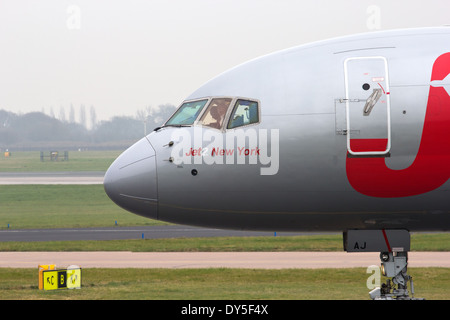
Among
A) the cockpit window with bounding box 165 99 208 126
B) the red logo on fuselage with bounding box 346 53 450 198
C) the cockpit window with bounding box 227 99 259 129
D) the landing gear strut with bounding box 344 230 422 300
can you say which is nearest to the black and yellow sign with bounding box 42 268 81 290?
the cockpit window with bounding box 165 99 208 126

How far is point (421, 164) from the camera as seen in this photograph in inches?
610

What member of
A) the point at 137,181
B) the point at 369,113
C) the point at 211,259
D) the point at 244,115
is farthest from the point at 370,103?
the point at 211,259

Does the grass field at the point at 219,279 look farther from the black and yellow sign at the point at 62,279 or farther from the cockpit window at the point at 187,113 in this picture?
the cockpit window at the point at 187,113

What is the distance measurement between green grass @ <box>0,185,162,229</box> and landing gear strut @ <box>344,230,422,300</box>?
4352 centimetres

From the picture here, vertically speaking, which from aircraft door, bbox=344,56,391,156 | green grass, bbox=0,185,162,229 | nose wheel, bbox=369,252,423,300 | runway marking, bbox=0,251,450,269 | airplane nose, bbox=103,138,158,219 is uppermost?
aircraft door, bbox=344,56,391,156

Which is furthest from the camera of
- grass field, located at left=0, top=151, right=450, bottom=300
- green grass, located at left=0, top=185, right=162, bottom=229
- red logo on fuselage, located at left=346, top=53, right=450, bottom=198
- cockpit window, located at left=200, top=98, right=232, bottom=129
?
green grass, located at left=0, top=185, right=162, bottom=229

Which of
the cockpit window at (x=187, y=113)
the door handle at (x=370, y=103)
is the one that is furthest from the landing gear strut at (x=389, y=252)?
the cockpit window at (x=187, y=113)

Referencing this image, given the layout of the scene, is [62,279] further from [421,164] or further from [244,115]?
[421,164]

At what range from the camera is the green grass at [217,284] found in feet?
91.1

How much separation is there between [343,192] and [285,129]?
1922 millimetres

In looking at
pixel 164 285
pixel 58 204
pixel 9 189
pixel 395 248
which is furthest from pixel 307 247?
pixel 9 189

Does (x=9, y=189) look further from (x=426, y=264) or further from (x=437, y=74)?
(x=437, y=74)

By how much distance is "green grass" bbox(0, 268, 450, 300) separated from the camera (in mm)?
27781

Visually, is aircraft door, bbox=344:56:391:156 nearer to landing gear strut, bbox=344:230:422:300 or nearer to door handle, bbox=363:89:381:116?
door handle, bbox=363:89:381:116
